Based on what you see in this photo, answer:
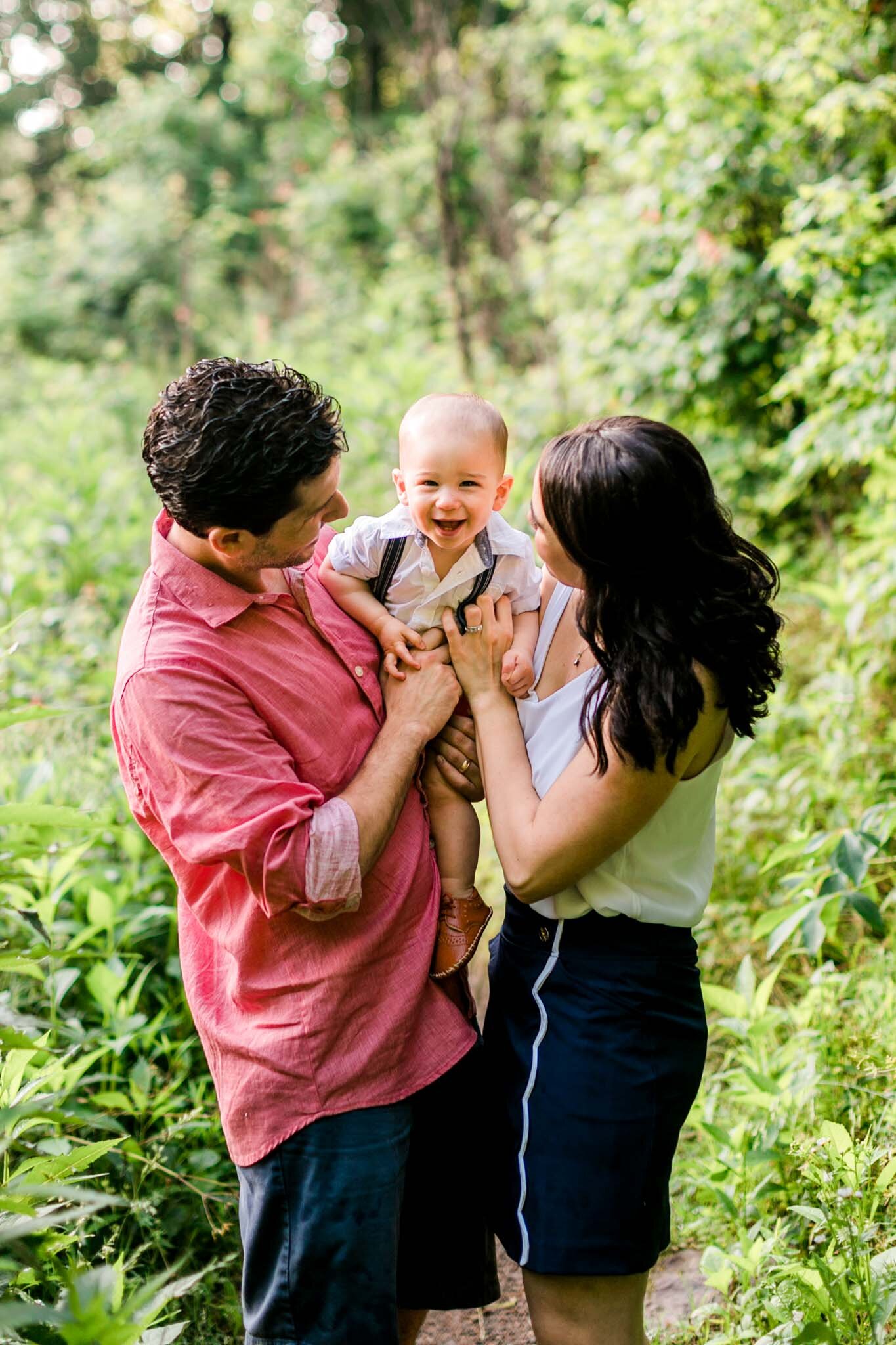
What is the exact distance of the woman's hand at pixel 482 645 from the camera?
1.96 meters

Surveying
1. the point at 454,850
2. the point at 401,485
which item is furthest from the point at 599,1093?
the point at 401,485

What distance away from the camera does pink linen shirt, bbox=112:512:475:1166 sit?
5.12 ft

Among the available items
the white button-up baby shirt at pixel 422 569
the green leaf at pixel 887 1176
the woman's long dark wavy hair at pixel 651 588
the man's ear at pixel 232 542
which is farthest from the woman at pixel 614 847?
the green leaf at pixel 887 1176

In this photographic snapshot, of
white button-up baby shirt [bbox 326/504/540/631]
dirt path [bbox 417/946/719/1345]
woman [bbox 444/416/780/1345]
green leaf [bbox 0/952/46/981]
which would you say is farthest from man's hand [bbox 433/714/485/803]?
dirt path [bbox 417/946/719/1345]

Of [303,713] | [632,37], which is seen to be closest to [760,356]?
[632,37]

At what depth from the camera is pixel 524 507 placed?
6.03 metres

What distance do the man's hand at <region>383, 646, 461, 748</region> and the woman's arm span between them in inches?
4.0

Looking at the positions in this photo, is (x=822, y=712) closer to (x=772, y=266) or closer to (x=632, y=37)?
(x=772, y=266)

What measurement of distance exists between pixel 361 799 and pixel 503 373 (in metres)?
8.72

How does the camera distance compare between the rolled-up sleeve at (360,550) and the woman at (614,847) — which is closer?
the woman at (614,847)

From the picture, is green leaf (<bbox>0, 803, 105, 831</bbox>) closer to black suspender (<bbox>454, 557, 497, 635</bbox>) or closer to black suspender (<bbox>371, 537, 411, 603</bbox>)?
black suspender (<bbox>371, 537, 411, 603</bbox>)

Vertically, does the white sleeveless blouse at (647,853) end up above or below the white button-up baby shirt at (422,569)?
below

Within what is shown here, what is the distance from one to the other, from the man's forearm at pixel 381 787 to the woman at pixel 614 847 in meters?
0.14

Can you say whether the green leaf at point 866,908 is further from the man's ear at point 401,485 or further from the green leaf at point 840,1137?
the man's ear at point 401,485
